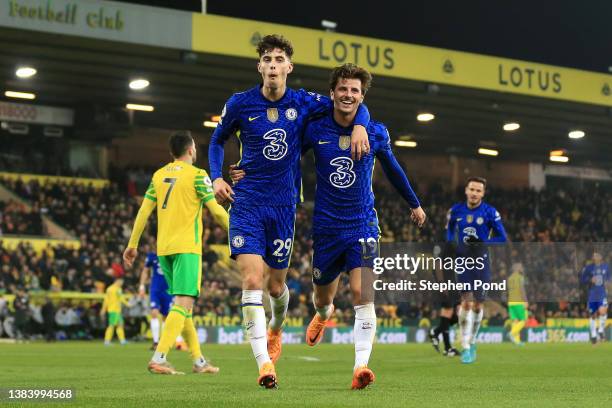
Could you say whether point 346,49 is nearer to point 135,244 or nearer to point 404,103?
point 404,103

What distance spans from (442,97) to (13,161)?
1447 centimetres

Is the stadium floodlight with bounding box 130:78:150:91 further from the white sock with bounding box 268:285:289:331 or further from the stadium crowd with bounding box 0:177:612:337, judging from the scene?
the white sock with bounding box 268:285:289:331

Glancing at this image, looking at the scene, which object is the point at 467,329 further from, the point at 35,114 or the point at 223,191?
the point at 35,114

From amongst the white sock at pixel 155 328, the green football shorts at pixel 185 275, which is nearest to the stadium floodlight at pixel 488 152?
the white sock at pixel 155 328

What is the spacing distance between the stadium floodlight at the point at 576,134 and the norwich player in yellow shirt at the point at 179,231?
1277 inches

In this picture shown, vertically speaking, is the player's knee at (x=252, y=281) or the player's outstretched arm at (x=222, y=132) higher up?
the player's outstretched arm at (x=222, y=132)

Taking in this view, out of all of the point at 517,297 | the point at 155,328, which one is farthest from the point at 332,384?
the point at 517,297

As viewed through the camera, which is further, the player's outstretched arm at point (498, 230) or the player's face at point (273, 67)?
the player's outstretched arm at point (498, 230)

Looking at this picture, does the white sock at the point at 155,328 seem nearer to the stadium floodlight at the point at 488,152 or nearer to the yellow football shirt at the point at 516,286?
the yellow football shirt at the point at 516,286

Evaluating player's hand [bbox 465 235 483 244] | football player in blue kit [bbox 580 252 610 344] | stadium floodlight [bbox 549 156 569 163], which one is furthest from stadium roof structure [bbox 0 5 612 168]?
player's hand [bbox 465 235 483 244]

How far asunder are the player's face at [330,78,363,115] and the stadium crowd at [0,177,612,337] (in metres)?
19.2

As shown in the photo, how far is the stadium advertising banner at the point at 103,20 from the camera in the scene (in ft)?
79.4

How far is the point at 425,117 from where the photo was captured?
123ft

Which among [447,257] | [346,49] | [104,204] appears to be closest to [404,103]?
[346,49]
